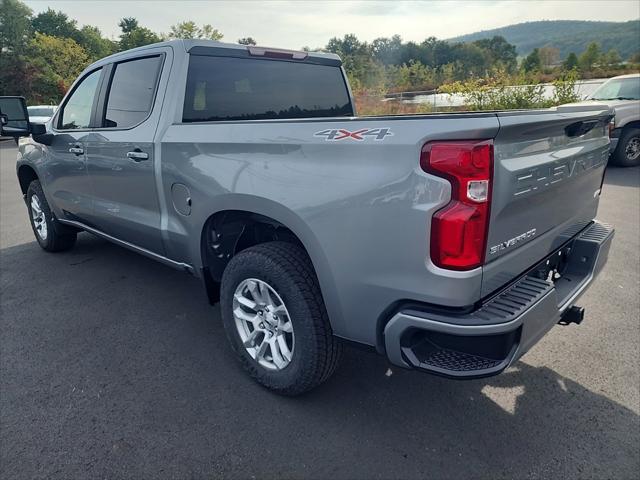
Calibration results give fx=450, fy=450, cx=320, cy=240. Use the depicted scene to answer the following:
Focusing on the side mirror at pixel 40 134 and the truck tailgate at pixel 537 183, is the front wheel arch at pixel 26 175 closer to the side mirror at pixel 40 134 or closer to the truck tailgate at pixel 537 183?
the side mirror at pixel 40 134

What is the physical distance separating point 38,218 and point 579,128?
5384 mm

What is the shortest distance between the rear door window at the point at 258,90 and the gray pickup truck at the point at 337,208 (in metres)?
0.01

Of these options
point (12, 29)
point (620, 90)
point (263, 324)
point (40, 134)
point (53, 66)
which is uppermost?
point (12, 29)

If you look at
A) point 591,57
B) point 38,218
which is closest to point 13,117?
point 38,218

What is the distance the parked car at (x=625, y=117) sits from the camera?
8930 millimetres

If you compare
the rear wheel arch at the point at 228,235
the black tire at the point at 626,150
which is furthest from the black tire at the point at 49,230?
the black tire at the point at 626,150

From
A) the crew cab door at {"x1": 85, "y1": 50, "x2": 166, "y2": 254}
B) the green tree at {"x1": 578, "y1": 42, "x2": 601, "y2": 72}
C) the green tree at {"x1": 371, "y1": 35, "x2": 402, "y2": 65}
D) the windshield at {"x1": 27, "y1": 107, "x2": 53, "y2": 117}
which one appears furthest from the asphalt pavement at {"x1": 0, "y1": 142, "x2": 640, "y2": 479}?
the green tree at {"x1": 371, "y1": 35, "x2": 402, "y2": 65}

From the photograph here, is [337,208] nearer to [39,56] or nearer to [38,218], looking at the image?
[38,218]

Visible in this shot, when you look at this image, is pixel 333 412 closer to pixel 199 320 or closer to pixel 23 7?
pixel 199 320

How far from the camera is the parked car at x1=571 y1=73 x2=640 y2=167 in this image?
893cm

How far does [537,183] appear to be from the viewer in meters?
1.96

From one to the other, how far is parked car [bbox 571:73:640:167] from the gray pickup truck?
25.4ft

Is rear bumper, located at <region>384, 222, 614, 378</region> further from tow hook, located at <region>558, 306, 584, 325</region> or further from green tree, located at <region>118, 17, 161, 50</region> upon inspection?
green tree, located at <region>118, 17, 161, 50</region>

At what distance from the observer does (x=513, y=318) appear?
1.77 meters
